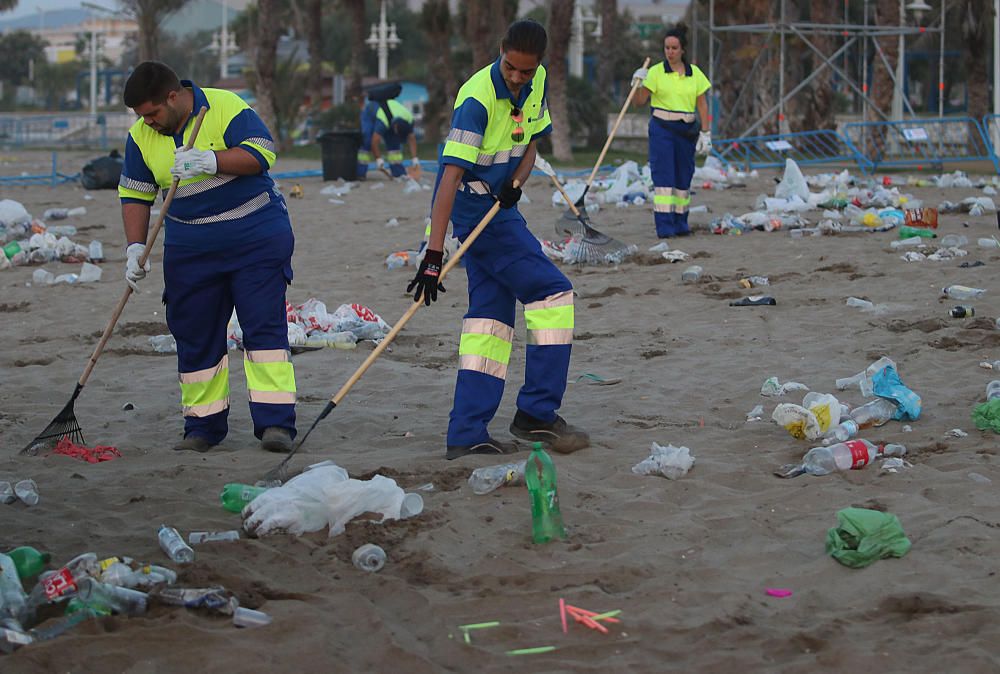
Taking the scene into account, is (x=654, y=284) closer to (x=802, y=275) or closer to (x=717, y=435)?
(x=802, y=275)

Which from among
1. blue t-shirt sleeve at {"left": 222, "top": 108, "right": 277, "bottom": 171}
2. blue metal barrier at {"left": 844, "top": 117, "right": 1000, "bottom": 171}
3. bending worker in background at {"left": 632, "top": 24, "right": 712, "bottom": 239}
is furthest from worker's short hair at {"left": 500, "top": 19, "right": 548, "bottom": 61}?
blue metal barrier at {"left": 844, "top": 117, "right": 1000, "bottom": 171}

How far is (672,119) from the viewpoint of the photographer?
11984 millimetres

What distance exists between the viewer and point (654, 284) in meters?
10.1

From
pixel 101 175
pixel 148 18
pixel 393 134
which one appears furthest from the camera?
pixel 148 18

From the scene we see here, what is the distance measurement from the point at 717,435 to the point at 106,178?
54.1 feet

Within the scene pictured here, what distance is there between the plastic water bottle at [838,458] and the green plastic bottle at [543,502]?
1161 mm

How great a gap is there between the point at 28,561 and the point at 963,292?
644 cm

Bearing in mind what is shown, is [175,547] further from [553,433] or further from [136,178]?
[136,178]

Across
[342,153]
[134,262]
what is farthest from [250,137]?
[342,153]

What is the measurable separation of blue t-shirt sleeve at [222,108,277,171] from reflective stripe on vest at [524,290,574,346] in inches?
53.8

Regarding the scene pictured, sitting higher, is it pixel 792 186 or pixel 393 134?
pixel 393 134

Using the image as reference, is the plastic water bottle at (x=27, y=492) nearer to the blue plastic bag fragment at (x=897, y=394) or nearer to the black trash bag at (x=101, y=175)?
the blue plastic bag fragment at (x=897, y=394)

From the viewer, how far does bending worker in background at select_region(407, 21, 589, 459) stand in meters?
5.26

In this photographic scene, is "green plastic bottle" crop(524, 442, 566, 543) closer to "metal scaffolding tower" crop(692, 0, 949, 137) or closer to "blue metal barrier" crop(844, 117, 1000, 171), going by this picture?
"blue metal barrier" crop(844, 117, 1000, 171)
